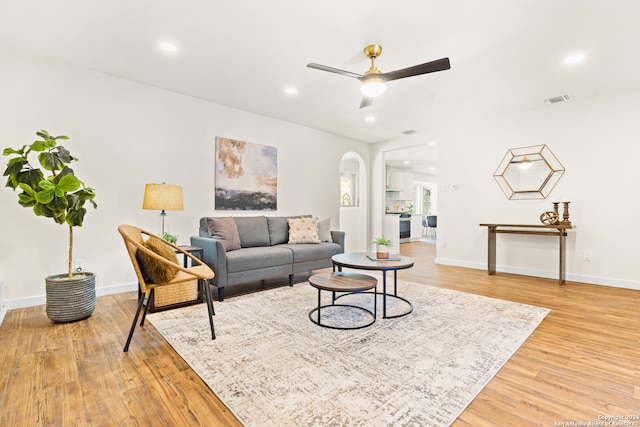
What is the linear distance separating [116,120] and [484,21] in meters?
3.88

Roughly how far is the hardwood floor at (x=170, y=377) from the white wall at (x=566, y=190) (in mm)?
1579

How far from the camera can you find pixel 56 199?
2527mm

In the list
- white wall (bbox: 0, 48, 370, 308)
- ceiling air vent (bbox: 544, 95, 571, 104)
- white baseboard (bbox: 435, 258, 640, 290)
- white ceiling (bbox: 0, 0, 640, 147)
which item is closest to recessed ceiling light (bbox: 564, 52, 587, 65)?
white ceiling (bbox: 0, 0, 640, 147)

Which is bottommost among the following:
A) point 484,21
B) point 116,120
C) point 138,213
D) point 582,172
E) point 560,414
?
point 560,414

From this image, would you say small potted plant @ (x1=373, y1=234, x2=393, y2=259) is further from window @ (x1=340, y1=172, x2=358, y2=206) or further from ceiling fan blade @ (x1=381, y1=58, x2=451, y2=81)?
window @ (x1=340, y1=172, x2=358, y2=206)

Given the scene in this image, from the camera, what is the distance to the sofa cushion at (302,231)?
178 inches

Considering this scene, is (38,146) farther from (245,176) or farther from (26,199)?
(245,176)

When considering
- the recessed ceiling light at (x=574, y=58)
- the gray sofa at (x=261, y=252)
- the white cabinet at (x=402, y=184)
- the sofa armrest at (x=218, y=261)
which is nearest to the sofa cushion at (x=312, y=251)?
the gray sofa at (x=261, y=252)

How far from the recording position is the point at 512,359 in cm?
204

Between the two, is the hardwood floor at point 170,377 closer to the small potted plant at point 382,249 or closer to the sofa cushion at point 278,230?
the small potted plant at point 382,249

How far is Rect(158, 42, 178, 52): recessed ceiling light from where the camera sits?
2.83 meters

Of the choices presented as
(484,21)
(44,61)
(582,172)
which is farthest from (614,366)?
(44,61)

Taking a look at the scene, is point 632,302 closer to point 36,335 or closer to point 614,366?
point 614,366

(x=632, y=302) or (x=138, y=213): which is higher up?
(x=138, y=213)
